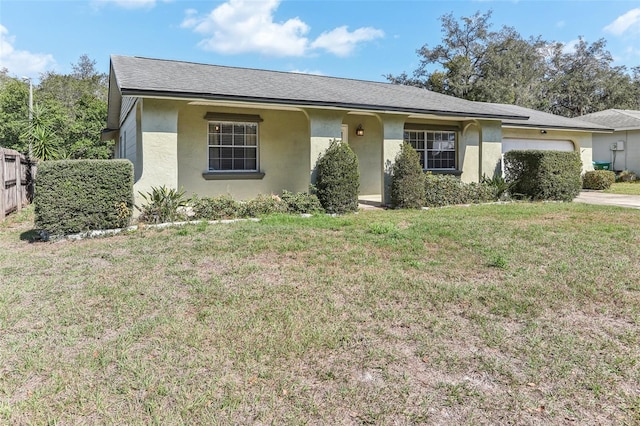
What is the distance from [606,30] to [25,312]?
1994 inches

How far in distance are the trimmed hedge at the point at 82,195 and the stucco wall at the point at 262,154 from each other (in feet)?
11.3

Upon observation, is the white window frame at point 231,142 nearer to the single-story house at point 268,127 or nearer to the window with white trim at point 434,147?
the single-story house at point 268,127

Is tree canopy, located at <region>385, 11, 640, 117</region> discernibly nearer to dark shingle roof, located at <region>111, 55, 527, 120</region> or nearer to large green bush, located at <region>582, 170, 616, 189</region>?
large green bush, located at <region>582, 170, 616, 189</region>

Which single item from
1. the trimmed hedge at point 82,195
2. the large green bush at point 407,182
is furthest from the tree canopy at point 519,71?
the trimmed hedge at point 82,195

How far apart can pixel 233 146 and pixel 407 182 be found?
5.36m

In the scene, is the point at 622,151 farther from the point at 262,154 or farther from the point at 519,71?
the point at 262,154

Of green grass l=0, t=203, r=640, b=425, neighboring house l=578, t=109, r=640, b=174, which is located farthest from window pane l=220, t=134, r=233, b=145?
neighboring house l=578, t=109, r=640, b=174

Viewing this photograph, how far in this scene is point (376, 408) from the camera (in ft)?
8.35

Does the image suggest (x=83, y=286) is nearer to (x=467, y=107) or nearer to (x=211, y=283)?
(x=211, y=283)

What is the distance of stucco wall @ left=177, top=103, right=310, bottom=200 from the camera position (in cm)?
1129

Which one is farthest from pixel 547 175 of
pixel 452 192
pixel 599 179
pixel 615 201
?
pixel 599 179

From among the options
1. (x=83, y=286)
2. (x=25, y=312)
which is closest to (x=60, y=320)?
(x=25, y=312)

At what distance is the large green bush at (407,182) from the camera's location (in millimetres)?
10805

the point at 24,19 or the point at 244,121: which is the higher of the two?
the point at 24,19
